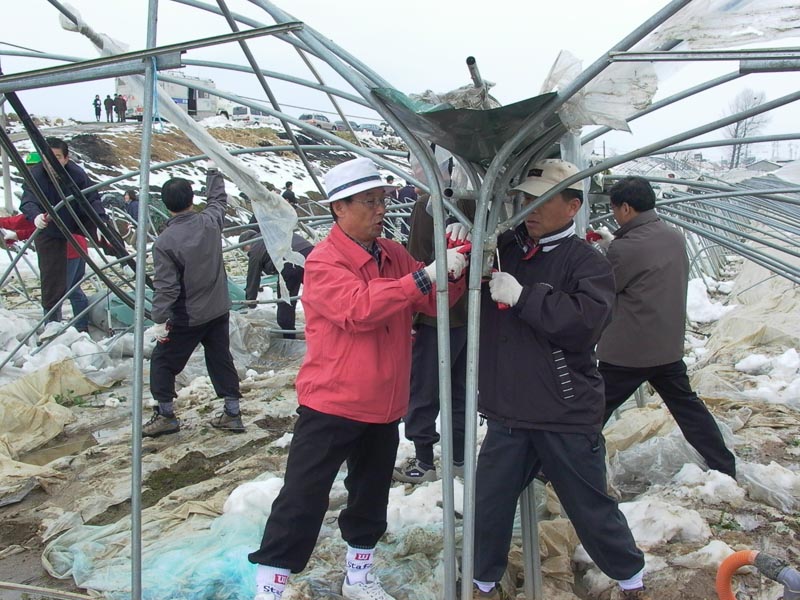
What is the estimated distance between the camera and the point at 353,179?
221 cm

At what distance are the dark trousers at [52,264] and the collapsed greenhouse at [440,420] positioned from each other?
0.46 m

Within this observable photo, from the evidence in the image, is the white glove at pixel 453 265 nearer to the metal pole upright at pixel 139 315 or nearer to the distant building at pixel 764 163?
the metal pole upright at pixel 139 315

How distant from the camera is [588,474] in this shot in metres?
2.16

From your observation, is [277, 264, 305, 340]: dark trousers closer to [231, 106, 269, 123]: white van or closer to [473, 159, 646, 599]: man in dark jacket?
[473, 159, 646, 599]: man in dark jacket

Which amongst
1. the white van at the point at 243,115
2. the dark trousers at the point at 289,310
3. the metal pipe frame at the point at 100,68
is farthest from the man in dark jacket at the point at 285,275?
the white van at the point at 243,115

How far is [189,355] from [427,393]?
6.22 ft

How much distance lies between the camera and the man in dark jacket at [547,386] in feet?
6.83

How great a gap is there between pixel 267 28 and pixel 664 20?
1.03 meters

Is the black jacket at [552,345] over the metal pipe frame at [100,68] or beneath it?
Answer: beneath

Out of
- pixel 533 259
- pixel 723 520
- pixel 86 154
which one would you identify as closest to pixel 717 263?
pixel 723 520

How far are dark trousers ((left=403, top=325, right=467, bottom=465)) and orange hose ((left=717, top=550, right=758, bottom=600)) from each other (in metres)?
1.65

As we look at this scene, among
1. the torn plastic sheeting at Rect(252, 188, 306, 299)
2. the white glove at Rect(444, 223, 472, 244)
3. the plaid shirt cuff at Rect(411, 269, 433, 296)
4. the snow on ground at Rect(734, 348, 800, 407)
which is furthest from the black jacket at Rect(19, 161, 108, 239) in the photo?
the snow on ground at Rect(734, 348, 800, 407)

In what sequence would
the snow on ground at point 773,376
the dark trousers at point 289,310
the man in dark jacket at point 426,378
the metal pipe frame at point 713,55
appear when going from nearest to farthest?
the metal pipe frame at point 713,55 < the man in dark jacket at point 426,378 < the snow on ground at point 773,376 < the dark trousers at point 289,310

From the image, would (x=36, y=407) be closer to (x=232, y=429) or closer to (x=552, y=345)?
(x=232, y=429)
